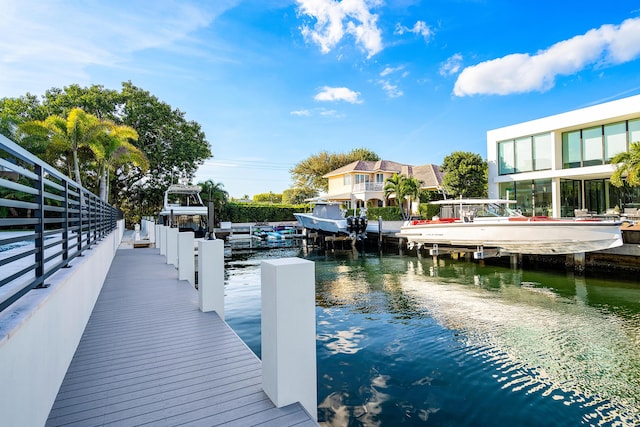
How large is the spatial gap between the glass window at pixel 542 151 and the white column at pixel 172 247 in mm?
19871

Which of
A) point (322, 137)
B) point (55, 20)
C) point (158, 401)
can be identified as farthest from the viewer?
point (322, 137)

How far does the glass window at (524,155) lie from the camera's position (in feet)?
65.9

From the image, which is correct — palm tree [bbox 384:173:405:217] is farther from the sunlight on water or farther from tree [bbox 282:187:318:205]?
the sunlight on water

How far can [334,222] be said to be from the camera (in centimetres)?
2342

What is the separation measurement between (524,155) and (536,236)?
10164 mm

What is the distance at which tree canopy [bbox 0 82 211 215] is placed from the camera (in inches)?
1005

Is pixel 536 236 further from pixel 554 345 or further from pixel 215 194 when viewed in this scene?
pixel 215 194

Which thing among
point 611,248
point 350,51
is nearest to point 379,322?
point 611,248

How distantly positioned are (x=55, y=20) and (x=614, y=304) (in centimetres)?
2364

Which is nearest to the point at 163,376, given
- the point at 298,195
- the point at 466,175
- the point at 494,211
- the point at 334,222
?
the point at 494,211

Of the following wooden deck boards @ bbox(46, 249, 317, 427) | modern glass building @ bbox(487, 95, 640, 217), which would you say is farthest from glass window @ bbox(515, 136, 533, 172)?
wooden deck boards @ bbox(46, 249, 317, 427)

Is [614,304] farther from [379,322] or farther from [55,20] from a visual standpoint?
[55,20]

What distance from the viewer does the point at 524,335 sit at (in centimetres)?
654

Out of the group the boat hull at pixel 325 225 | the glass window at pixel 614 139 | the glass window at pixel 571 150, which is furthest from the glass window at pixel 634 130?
the boat hull at pixel 325 225
